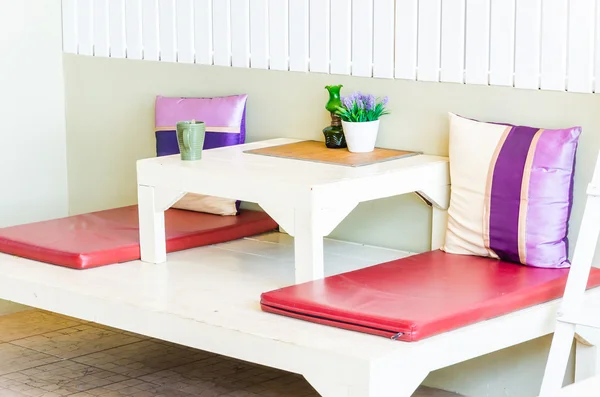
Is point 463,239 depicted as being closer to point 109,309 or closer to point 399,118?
point 399,118

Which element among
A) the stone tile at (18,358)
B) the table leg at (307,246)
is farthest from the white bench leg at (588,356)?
the stone tile at (18,358)

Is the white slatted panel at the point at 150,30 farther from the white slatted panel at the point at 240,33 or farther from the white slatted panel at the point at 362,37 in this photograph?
the white slatted panel at the point at 362,37

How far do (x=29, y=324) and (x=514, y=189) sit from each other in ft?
7.92

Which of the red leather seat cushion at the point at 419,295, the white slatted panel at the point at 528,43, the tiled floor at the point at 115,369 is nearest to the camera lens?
the red leather seat cushion at the point at 419,295

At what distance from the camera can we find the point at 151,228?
3.78 m

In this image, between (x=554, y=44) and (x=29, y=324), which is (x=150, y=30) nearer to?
(x=29, y=324)

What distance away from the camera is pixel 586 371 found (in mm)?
3549

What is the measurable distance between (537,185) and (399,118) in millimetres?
701

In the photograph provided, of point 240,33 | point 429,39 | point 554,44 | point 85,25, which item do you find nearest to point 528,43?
point 554,44

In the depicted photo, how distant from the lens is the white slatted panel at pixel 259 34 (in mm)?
4312

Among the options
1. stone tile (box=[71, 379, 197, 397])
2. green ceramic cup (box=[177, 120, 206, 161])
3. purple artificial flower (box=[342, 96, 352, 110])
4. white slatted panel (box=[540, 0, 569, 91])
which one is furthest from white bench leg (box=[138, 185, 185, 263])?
white slatted panel (box=[540, 0, 569, 91])

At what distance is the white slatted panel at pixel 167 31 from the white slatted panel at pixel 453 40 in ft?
4.45

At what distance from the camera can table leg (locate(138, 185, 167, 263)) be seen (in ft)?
12.3

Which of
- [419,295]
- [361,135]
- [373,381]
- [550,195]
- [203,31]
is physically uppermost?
[203,31]
